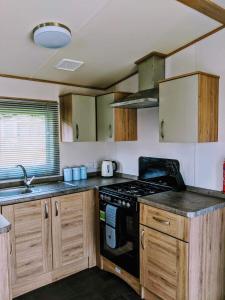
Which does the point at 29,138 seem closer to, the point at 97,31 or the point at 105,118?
the point at 105,118

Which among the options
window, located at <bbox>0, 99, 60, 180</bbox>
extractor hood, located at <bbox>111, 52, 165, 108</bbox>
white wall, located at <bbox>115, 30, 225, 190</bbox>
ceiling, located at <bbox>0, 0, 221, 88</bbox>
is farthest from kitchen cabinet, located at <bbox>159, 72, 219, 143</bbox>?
window, located at <bbox>0, 99, 60, 180</bbox>

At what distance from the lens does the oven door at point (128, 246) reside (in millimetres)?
2363

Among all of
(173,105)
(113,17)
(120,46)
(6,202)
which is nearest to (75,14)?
(113,17)

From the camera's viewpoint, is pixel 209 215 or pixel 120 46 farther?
pixel 120 46

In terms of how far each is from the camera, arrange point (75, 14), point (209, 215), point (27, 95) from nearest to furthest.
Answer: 1. point (75, 14)
2. point (209, 215)
3. point (27, 95)

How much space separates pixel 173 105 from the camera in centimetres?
233

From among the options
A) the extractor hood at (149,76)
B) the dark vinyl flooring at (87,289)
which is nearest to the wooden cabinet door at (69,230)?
the dark vinyl flooring at (87,289)

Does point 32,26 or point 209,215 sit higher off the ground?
point 32,26

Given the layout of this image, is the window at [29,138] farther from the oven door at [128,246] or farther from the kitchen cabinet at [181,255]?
the kitchen cabinet at [181,255]

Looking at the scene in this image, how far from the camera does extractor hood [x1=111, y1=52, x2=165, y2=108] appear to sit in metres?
2.59

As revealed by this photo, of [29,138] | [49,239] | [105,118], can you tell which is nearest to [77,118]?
[105,118]

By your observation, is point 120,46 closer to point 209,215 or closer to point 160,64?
point 160,64

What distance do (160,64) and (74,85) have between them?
118 centimetres

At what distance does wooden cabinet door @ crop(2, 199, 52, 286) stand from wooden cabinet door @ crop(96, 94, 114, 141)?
1.10 meters
